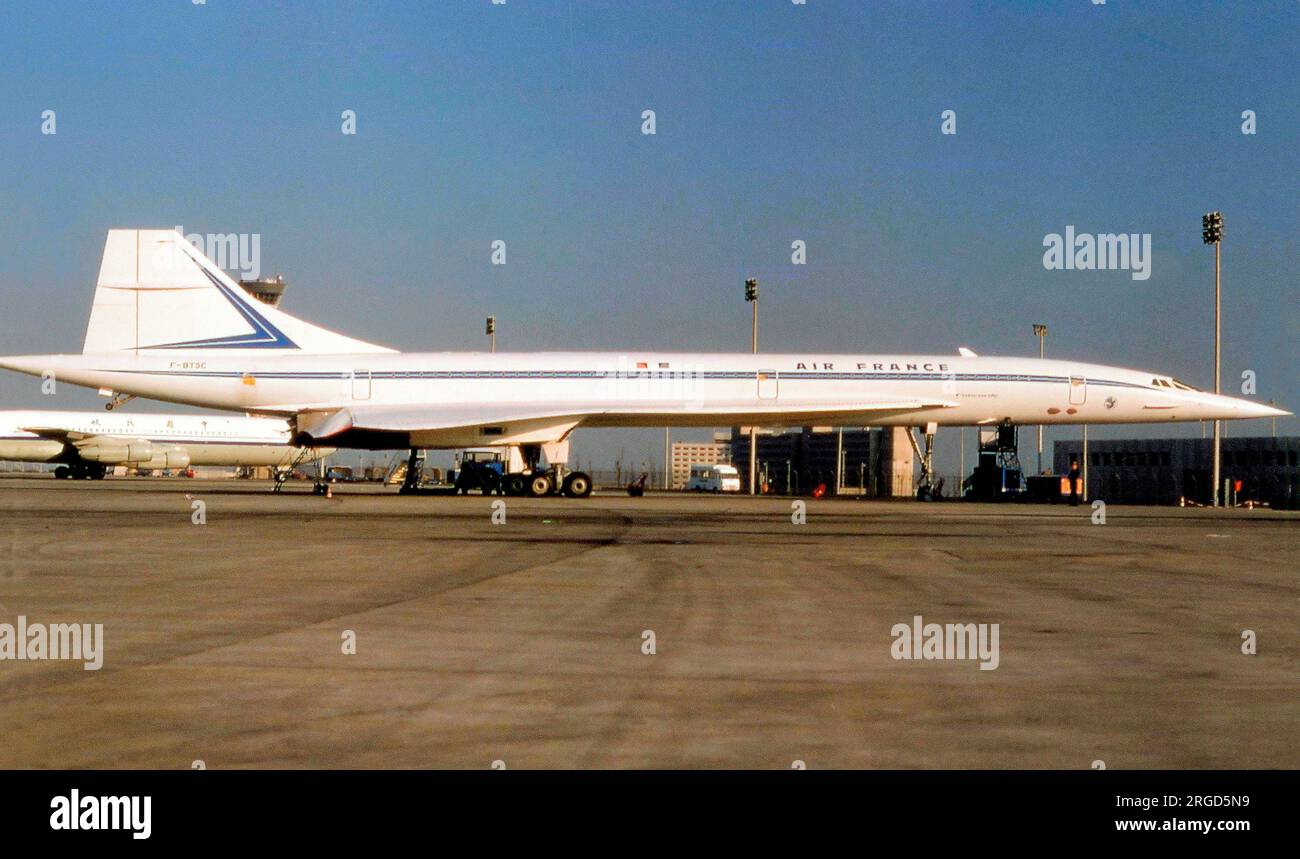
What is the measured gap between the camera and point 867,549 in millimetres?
20297

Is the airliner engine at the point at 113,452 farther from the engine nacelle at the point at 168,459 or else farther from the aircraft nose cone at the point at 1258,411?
the aircraft nose cone at the point at 1258,411

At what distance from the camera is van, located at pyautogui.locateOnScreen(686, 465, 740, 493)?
81.1 meters

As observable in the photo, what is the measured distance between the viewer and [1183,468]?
8900 centimetres

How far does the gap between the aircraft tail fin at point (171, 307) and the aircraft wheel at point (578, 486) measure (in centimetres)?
1007

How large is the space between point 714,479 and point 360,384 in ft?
144

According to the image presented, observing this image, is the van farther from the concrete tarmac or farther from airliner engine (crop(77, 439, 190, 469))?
the concrete tarmac

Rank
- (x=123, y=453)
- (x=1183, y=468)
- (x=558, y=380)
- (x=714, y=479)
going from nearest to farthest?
(x=558, y=380) → (x=123, y=453) → (x=714, y=479) → (x=1183, y=468)

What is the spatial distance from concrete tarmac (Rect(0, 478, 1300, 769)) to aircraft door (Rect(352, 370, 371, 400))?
70.2ft

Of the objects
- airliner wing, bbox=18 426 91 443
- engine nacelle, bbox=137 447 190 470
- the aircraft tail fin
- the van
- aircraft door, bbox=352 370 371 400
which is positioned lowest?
the van

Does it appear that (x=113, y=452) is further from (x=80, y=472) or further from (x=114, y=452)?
(x=80, y=472)

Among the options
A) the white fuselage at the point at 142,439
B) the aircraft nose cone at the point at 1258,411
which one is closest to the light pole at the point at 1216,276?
the aircraft nose cone at the point at 1258,411

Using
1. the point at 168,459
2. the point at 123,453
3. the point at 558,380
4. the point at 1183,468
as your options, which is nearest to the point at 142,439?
the point at 168,459

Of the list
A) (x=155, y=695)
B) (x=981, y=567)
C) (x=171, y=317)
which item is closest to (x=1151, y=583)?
(x=981, y=567)
